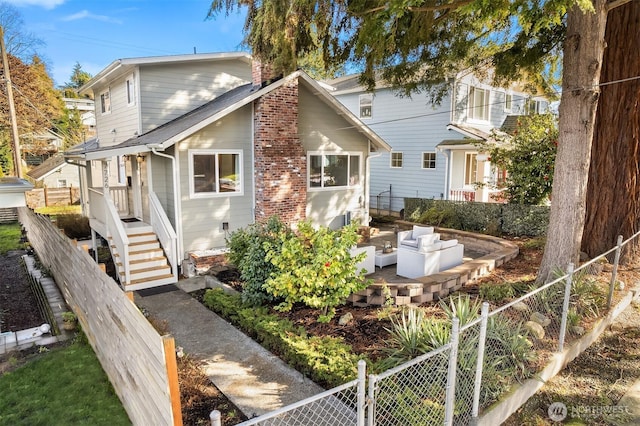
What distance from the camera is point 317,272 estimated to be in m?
6.14

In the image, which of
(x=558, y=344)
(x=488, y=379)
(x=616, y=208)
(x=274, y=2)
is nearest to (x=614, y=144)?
(x=616, y=208)

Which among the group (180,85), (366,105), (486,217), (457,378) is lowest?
(457,378)

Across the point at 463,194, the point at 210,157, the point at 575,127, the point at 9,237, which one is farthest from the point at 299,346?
the point at 9,237

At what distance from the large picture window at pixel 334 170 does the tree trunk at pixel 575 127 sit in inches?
279

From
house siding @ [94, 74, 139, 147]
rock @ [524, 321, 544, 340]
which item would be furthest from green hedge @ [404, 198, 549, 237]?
house siding @ [94, 74, 139, 147]

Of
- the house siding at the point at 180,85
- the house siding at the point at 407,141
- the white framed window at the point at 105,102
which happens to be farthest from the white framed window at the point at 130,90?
the house siding at the point at 407,141

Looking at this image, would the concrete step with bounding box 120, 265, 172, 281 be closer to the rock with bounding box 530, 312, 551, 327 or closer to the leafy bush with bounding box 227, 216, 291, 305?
the leafy bush with bounding box 227, 216, 291, 305

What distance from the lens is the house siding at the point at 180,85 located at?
11766 millimetres

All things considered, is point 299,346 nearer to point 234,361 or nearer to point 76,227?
point 234,361

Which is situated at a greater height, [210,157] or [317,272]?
[210,157]

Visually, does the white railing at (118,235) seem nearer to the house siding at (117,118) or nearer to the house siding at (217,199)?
the house siding at (217,199)

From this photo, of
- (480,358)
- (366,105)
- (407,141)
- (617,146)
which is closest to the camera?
(480,358)

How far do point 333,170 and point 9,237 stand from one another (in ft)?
42.7

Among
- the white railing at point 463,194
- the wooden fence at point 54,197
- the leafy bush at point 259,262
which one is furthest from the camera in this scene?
the wooden fence at point 54,197
